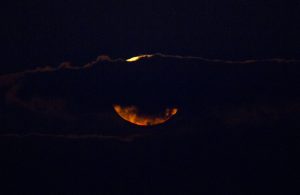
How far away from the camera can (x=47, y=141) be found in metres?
2.28

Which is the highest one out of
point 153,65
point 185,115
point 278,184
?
point 153,65

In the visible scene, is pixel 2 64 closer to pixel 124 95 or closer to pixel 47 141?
pixel 47 141

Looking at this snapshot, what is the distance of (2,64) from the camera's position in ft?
7.63

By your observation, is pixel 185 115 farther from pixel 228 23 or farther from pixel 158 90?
pixel 228 23

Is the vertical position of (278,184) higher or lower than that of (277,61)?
lower

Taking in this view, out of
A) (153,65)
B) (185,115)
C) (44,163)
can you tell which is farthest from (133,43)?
(44,163)

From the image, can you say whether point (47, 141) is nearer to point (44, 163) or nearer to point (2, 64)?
point (44, 163)

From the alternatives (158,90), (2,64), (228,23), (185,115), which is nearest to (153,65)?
(158,90)

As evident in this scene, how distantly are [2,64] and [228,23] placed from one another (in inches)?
48.7

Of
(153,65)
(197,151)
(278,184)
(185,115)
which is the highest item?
(153,65)

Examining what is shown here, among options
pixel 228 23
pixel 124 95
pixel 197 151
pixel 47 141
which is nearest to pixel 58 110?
pixel 47 141

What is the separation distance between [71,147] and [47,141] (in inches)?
5.3

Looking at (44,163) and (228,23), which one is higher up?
(228,23)

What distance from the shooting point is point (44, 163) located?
2.27 m
